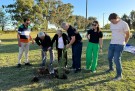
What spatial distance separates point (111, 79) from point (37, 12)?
82.7ft

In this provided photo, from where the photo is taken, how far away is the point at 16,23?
33.4 meters

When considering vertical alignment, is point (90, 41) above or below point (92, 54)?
above

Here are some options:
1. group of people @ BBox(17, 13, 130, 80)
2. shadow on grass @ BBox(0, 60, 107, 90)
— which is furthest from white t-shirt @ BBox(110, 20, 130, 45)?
shadow on grass @ BBox(0, 60, 107, 90)

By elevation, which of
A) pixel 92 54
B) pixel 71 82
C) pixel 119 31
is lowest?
pixel 71 82

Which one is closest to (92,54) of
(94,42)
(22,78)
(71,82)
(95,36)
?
(94,42)

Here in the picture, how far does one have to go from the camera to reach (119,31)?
6559 mm

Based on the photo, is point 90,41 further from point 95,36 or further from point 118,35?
point 118,35

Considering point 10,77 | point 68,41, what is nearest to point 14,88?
point 10,77

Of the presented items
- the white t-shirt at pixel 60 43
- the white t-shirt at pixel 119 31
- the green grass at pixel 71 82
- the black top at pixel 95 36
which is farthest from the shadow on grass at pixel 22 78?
the white t-shirt at pixel 119 31

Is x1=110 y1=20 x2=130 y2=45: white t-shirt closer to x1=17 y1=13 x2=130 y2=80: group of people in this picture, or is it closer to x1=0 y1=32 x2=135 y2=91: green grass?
x1=17 y1=13 x2=130 y2=80: group of people

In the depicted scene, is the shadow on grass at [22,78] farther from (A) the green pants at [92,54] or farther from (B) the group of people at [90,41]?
(B) the group of people at [90,41]

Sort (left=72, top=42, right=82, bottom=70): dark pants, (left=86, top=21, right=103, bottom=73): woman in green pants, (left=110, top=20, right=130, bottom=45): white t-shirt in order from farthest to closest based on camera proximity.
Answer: (left=72, top=42, right=82, bottom=70): dark pants
(left=86, top=21, right=103, bottom=73): woman in green pants
(left=110, top=20, right=130, bottom=45): white t-shirt

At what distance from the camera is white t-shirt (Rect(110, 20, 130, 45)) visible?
645cm

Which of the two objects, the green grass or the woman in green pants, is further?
the woman in green pants
